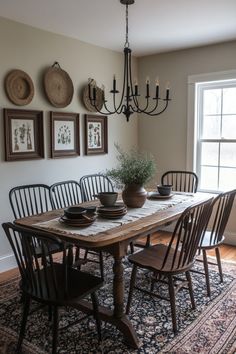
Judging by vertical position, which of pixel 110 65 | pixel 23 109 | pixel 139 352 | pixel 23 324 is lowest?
pixel 139 352

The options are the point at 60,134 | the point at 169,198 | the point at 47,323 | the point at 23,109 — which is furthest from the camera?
the point at 60,134

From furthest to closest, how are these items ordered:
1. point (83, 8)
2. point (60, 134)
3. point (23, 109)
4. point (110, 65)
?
point (110, 65) < point (60, 134) < point (23, 109) < point (83, 8)

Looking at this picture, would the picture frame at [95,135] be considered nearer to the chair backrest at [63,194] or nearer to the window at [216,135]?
the chair backrest at [63,194]

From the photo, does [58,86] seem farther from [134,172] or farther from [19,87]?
[134,172]

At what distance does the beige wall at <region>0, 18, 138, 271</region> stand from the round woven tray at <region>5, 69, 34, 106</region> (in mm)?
51

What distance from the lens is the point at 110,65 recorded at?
14.6 ft

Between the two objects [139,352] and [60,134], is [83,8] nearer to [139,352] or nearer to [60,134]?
[60,134]

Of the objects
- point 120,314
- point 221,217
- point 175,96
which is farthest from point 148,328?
point 175,96

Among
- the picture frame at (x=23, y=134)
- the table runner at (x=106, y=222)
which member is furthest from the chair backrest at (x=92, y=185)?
the table runner at (x=106, y=222)

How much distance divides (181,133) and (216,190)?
902mm

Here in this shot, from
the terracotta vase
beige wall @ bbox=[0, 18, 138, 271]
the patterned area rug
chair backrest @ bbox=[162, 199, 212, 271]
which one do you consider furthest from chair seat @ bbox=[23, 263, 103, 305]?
beige wall @ bbox=[0, 18, 138, 271]

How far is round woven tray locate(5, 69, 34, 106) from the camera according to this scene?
128 inches

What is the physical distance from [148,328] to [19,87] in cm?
254

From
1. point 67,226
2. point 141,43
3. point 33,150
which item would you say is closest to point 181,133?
point 141,43
